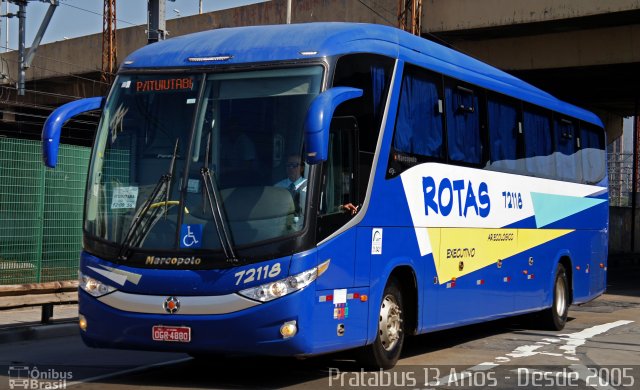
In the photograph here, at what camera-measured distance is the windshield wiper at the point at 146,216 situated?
30.8 ft

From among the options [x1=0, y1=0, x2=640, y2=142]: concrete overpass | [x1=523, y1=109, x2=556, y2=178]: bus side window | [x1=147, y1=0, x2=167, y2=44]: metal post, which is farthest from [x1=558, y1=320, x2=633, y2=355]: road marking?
[x1=0, y1=0, x2=640, y2=142]: concrete overpass

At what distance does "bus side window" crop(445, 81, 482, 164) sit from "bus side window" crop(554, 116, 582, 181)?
405 cm

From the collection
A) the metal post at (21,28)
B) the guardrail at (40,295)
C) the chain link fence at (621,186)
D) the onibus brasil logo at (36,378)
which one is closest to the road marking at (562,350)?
the onibus brasil logo at (36,378)

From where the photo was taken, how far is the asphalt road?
32.7ft

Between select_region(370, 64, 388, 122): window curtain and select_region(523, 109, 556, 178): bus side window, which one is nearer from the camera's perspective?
select_region(370, 64, 388, 122): window curtain

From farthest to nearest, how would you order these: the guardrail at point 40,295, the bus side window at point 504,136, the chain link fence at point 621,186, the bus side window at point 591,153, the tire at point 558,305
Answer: the chain link fence at point 621,186 → the bus side window at point 591,153 → the tire at point 558,305 → the guardrail at point 40,295 → the bus side window at point 504,136

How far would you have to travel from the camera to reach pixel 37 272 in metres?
17.4

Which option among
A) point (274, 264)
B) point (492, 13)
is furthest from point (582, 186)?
point (492, 13)

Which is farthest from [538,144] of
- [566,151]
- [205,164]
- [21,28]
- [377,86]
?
[21,28]

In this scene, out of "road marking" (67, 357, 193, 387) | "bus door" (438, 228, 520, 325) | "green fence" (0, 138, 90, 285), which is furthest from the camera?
"green fence" (0, 138, 90, 285)

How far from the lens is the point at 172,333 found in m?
9.16

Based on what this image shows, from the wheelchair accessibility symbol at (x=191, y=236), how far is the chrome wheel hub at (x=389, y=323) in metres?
2.48

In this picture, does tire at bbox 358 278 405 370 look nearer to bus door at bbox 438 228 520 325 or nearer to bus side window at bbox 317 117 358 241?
bus door at bbox 438 228 520 325

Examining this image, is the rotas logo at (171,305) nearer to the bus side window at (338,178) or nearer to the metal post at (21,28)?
the bus side window at (338,178)
